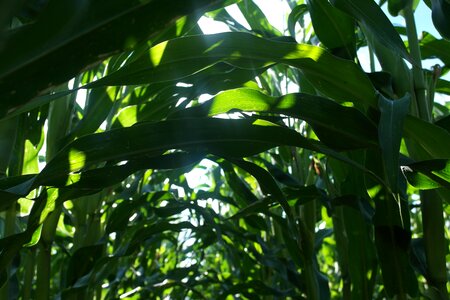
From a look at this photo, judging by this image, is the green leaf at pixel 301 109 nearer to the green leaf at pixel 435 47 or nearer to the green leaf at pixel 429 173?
the green leaf at pixel 429 173

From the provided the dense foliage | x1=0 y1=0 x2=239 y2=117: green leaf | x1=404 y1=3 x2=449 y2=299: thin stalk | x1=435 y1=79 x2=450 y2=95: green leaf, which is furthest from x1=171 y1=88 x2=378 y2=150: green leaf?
x1=435 y1=79 x2=450 y2=95: green leaf

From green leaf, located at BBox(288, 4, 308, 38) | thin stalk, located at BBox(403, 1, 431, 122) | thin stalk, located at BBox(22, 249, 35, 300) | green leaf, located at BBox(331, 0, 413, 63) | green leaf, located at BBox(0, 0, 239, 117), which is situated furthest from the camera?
green leaf, located at BBox(288, 4, 308, 38)

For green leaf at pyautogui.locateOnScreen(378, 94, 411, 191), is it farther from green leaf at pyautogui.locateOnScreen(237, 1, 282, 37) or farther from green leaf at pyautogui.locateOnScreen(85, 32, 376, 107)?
green leaf at pyautogui.locateOnScreen(237, 1, 282, 37)

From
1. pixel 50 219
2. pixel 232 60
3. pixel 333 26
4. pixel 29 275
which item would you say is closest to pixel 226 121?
pixel 232 60

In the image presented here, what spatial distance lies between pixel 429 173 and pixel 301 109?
0.18 metres

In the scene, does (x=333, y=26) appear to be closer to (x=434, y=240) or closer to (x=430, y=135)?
(x=430, y=135)

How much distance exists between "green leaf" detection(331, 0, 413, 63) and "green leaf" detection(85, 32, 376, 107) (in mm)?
53

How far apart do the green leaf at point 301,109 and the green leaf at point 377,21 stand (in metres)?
0.09

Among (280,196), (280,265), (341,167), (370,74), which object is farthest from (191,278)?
(370,74)

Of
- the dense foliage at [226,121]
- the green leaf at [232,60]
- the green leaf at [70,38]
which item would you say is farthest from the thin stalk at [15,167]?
the green leaf at [70,38]

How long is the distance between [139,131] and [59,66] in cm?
21

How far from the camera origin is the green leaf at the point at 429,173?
585mm

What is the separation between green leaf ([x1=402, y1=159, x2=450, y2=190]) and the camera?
585mm

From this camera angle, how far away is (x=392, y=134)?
1.74ft
